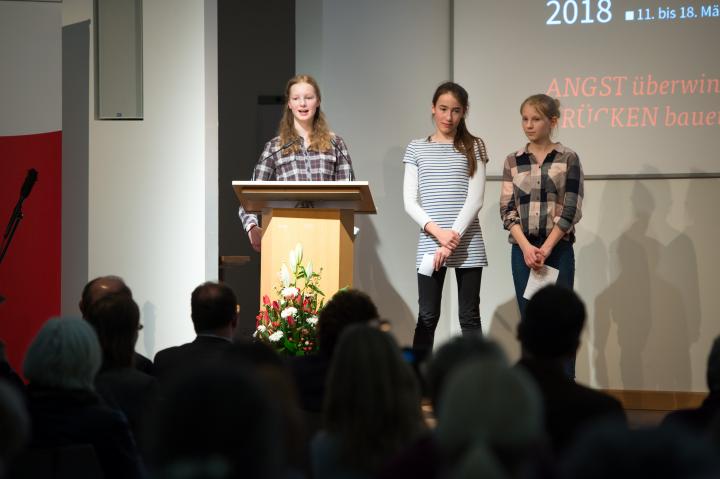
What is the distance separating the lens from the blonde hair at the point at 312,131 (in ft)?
15.3

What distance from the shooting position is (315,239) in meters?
4.27

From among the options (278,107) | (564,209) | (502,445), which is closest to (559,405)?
(502,445)

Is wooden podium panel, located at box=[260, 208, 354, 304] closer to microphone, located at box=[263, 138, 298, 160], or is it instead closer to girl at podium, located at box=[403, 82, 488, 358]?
microphone, located at box=[263, 138, 298, 160]

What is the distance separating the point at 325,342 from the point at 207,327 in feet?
2.39

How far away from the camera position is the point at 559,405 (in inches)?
85.7

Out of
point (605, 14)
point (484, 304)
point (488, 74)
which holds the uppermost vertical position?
point (605, 14)

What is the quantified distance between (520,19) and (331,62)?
3.92 feet

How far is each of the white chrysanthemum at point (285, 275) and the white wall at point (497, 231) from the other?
62.9 inches

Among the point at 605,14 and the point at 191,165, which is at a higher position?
the point at 605,14

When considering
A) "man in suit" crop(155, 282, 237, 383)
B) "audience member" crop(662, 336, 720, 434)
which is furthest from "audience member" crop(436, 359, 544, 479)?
"man in suit" crop(155, 282, 237, 383)

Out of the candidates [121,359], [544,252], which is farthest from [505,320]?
[121,359]

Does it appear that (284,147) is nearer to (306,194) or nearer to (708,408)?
(306,194)

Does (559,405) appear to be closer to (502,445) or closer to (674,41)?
(502,445)

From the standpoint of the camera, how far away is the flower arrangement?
4191mm
